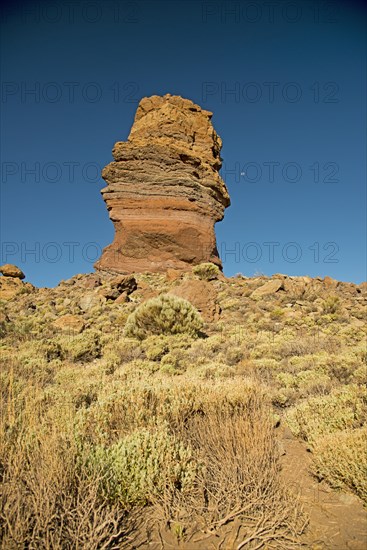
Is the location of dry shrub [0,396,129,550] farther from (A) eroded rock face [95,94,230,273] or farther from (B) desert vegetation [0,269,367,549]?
(A) eroded rock face [95,94,230,273]

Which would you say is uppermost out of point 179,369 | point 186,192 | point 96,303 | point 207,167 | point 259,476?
point 207,167

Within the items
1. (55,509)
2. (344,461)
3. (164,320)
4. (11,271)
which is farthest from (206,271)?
(55,509)

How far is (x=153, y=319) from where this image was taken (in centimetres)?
1214

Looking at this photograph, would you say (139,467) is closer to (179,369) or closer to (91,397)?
(91,397)

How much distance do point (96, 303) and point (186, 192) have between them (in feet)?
41.1

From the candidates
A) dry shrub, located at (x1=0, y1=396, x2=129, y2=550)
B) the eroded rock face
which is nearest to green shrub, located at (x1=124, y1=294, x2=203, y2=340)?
dry shrub, located at (x1=0, y1=396, x2=129, y2=550)

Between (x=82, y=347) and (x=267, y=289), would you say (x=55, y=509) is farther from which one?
(x=267, y=289)

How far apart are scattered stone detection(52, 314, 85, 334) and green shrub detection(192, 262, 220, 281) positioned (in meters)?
9.99

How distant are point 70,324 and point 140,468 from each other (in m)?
11.6

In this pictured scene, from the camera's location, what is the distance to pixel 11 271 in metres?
26.7

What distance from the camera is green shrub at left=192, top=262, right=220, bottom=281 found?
22053mm

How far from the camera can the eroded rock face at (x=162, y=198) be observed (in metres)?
24.5

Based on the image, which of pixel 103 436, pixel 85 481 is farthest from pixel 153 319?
pixel 85 481

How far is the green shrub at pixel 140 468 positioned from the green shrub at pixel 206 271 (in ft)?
61.6
